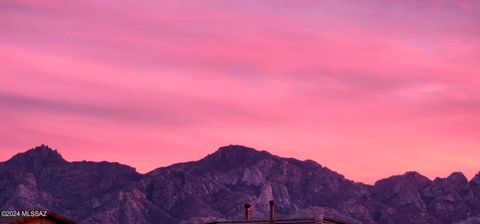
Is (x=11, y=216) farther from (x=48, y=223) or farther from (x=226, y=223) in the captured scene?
(x=226, y=223)

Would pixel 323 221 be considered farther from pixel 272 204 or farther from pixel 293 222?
pixel 272 204

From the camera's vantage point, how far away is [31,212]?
76.1 meters

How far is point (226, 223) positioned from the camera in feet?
278

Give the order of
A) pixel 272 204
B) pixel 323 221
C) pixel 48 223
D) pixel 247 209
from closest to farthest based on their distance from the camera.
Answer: pixel 48 223 < pixel 323 221 < pixel 272 204 < pixel 247 209

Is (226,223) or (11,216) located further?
(226,223)

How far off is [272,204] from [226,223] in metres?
6.76

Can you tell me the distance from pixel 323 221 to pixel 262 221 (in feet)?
16.5

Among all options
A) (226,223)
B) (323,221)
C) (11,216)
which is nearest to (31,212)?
(11,216)

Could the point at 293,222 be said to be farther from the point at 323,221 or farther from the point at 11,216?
the point at 11,216

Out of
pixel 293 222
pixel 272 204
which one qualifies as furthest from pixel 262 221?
pixel 272 204

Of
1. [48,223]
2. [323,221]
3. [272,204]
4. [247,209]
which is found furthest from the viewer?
[247,209]

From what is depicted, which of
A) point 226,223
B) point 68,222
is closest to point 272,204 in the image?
point 226,223

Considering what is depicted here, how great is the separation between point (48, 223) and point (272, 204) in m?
23.2

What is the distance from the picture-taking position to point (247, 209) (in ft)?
321
